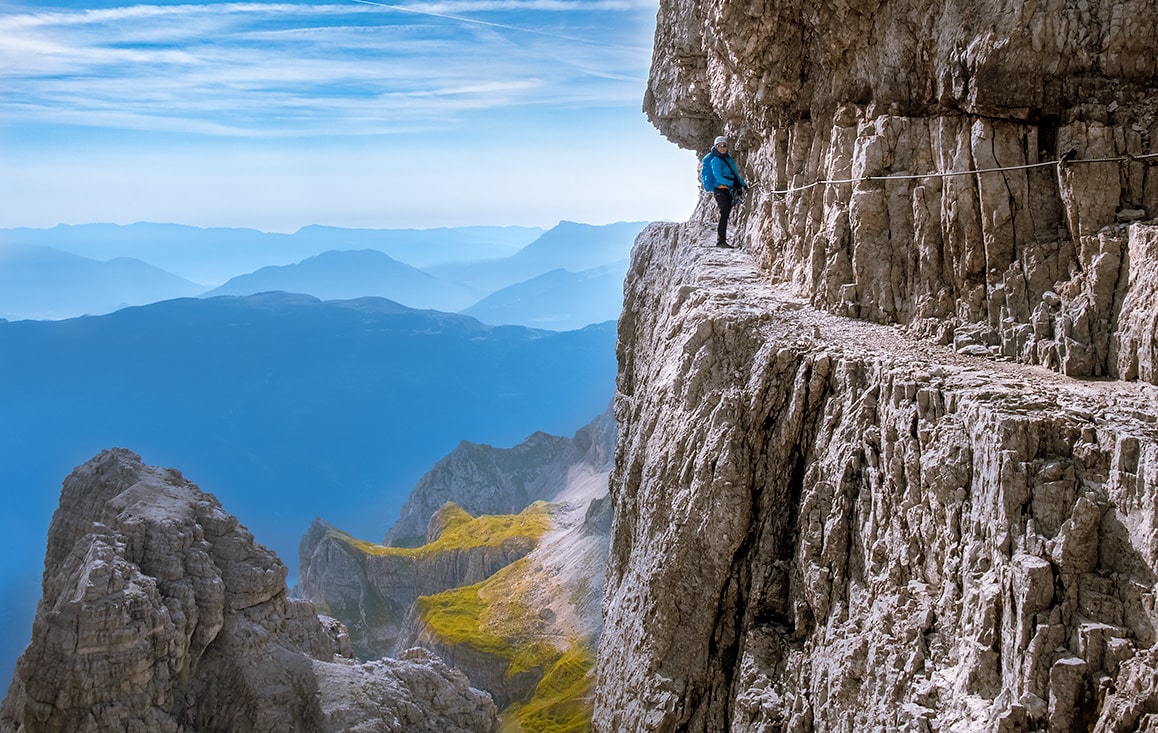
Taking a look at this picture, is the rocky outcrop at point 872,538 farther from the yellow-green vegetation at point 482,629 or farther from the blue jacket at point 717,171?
the yellow-green vegetation at point 482,629

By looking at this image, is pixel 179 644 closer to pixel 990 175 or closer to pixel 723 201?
pixel 723 201

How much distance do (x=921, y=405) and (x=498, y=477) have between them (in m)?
84.9

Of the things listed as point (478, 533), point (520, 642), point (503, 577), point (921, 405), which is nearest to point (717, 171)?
point (921, 405)

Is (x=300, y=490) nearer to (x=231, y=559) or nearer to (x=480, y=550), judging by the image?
(x=480, y=550)

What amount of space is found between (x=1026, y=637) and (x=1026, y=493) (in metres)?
1.38

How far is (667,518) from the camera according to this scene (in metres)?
15.8

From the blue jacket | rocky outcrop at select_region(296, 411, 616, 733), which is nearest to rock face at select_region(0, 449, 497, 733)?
rocky outcrop at select_region(296, 411, 616, 733)

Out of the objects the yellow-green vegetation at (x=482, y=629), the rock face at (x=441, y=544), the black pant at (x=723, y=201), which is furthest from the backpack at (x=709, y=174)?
the rock face at (x=441, y=544)

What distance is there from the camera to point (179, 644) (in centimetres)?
2689

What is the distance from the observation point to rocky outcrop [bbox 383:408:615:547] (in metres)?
90.9

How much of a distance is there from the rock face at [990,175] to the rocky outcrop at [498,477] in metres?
74.1

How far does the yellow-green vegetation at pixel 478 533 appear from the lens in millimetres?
67062

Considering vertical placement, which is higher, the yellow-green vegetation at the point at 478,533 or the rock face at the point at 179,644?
the rock face at the point at 179,644

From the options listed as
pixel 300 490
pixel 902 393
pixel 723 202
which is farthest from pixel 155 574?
pixel 300 490
